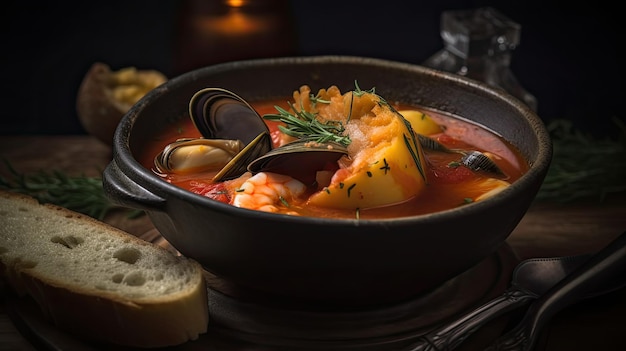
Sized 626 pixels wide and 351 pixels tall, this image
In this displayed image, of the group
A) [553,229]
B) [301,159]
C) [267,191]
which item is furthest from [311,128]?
[553,229]

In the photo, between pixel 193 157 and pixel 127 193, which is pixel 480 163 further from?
pixel 127 193

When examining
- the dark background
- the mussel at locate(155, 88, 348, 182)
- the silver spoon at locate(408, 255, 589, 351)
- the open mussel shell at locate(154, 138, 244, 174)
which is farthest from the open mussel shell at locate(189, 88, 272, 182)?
the dark background

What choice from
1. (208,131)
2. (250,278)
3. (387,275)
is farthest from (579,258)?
(208,131)

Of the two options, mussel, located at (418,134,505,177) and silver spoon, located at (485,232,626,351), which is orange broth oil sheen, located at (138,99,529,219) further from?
silver spoon, located at (485,232,626,351)

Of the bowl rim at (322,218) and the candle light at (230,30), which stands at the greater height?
the bowl rim at (322,218)

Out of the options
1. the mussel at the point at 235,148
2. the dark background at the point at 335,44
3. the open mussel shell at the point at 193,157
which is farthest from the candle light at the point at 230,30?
the open mussel shell at the point at 193,157

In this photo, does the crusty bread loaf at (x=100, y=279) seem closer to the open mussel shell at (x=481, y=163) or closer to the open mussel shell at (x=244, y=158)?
the open mussel shell at (x=244, y=158)
